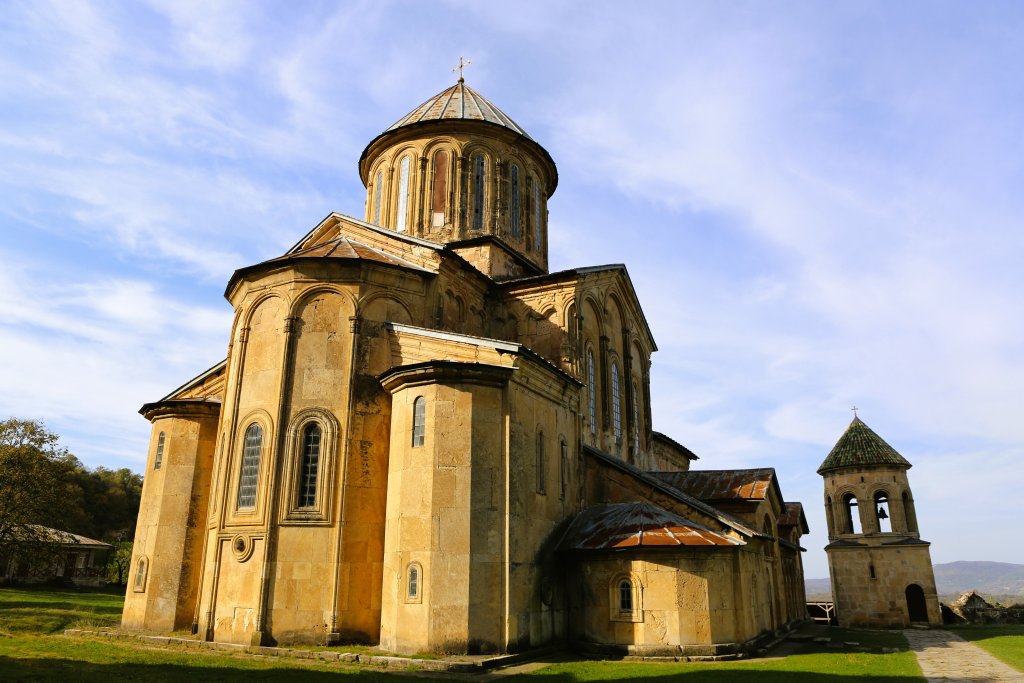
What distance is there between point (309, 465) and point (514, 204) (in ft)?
41.4

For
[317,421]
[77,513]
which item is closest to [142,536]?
[317,421]

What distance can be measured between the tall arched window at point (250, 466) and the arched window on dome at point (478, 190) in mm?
10558

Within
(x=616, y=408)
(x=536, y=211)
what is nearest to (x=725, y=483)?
(x=616, y=408)

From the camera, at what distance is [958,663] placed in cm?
1506

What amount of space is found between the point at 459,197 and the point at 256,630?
1430 centimetres

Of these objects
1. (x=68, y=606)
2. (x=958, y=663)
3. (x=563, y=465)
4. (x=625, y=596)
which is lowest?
(x=958, y=663)

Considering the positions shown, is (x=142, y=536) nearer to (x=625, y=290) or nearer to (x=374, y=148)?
(x=374, y=148)

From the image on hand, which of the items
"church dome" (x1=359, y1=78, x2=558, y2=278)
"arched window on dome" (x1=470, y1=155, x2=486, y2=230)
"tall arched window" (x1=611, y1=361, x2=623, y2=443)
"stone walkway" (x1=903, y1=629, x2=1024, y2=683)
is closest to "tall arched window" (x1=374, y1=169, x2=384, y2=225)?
"church dome" (x1=359, y1=78, x2=558, y2=278)

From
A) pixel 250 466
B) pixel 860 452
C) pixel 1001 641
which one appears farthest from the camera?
pixel 860 452

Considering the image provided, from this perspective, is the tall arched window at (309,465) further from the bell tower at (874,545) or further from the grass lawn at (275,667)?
the bell tower at (874,545)

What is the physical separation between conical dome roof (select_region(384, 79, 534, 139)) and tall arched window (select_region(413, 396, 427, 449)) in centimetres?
1253

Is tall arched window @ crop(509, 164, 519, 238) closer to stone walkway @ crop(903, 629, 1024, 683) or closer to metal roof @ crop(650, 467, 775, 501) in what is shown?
metal roof @ crop(650, 467, 775, 501)

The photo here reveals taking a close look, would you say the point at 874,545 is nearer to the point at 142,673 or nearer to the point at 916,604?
the point at 916,604

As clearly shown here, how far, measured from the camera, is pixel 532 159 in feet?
82.2
